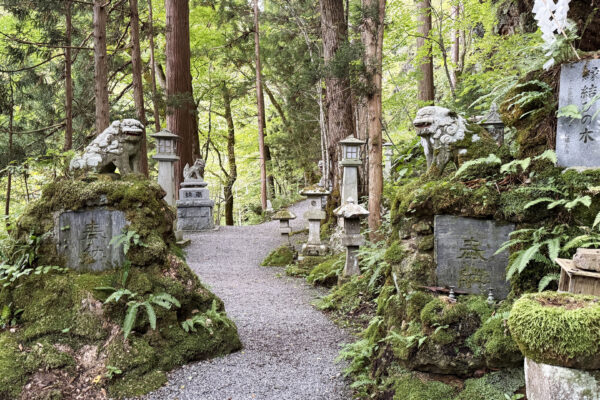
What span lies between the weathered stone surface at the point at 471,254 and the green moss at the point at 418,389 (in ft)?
3.41

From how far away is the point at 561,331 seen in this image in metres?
1.99

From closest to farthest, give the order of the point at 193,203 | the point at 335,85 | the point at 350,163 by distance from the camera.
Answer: the point at 350,163, the point at 335,85, the point at 193,203

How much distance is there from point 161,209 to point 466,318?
4034mm

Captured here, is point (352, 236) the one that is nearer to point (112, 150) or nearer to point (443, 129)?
point (443, 129)

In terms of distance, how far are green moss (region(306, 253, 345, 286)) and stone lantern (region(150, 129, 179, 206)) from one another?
242 inches

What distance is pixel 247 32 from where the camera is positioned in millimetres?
17500

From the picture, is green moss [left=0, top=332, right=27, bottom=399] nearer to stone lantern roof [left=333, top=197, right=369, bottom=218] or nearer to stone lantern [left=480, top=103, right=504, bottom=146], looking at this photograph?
stone lantern roof [left=333, top=197, right=369, bottom=218]

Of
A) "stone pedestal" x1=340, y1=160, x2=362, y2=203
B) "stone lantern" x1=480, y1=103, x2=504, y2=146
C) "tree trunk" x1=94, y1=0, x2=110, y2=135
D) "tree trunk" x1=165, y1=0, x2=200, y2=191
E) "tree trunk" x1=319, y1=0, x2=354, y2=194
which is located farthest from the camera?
"tree trunk" x1=165, y1=0, x2=200, y2=191

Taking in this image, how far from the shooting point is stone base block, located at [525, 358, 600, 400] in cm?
196

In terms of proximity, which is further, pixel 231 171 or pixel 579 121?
pixel 231 171

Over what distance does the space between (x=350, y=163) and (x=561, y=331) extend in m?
8.53

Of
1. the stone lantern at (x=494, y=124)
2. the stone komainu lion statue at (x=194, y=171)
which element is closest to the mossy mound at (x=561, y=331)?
the stone lantern at (x=494, y=124)

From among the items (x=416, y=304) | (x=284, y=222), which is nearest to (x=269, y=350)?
(x=416, y=304)

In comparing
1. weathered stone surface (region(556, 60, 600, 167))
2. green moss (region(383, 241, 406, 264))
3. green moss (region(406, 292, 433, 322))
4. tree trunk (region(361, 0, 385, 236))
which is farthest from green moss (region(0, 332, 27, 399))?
tree trunk (region(361, 0, 385, 236))
